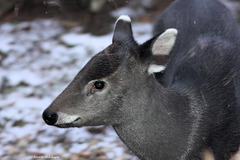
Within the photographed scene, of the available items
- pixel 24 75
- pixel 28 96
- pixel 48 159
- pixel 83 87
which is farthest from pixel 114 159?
pixel 24 75

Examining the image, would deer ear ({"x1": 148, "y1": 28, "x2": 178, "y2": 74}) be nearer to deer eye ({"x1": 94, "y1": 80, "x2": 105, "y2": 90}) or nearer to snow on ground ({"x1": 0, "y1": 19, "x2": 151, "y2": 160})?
deer eye ({"x1": 94, "y1": 80, "x2": 105, "y2": 90})

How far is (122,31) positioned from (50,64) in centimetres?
334

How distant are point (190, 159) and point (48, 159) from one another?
5.82 ft

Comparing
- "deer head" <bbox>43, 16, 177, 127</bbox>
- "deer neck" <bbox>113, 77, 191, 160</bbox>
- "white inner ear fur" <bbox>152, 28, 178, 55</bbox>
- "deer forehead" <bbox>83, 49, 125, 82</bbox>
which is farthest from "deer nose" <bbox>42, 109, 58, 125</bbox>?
"white inner ear fur" <bbox>152, 28, 178, 55</bbox>

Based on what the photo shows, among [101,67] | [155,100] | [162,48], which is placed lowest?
[155,100]

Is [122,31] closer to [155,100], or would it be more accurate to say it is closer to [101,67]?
[101,67]

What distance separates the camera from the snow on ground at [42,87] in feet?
17.1

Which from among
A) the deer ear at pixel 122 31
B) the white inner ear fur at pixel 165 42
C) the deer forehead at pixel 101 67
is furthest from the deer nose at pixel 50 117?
the white inner ear fur at pixel 165 42

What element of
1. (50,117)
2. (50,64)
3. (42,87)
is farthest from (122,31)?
(50,64)

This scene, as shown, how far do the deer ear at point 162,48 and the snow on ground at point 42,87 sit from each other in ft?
5.21

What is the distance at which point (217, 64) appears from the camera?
4219mm

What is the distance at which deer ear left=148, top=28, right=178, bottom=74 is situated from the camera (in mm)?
3555

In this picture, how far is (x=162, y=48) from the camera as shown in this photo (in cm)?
362

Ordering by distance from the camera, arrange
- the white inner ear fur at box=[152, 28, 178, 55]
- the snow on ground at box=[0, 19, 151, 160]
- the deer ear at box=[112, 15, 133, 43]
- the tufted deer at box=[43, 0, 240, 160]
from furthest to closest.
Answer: the snow on ground at box=[0, 19, 151, 160]
the deer ear at box=[112, 15, 133, 43]
the tufted deer at box=[43, 0, 240, 160]
the white inner ear fur at box=[152, 28, 178, 55]
